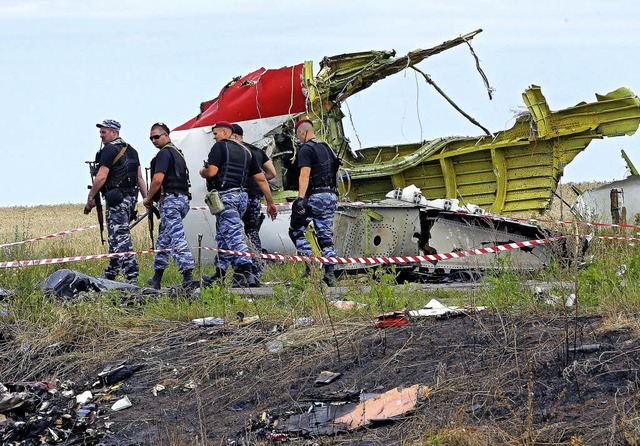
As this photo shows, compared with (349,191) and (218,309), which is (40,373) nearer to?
(218,309)

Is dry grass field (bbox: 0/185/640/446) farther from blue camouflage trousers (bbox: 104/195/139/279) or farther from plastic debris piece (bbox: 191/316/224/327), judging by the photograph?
blue camouflage trousers (bbox: 104/195/139/279)

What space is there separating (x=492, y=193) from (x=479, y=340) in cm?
856

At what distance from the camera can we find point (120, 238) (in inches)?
518

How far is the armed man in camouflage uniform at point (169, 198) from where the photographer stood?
1198 centimetres

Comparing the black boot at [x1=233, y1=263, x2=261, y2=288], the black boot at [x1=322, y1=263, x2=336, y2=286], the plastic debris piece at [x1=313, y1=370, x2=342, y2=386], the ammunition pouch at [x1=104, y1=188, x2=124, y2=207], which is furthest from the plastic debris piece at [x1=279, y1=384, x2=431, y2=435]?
the ammunition pouch at [x1=104, y1=188, x2=124, y2=207]

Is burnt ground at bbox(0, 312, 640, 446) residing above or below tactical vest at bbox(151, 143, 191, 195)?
below

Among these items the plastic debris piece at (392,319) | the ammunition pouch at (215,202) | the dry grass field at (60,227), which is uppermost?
the ammunition pouch at (215,202)

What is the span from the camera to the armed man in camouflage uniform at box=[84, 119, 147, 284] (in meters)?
13.0

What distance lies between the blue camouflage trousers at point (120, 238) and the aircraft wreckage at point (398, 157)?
1595 millimetres

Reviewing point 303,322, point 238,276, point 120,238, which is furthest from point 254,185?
point 303,322

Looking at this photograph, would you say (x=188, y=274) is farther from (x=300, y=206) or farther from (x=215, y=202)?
(x=300, y=206)

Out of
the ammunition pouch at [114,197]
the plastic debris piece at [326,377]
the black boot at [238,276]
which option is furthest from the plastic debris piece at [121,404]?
the ammunition pouch at [114,197]

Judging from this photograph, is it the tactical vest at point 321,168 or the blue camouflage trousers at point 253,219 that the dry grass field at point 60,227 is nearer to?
the blue camouflage trousers at point 253,219

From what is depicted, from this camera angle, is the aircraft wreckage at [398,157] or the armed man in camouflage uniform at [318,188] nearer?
the armed man in camouflage uniform at [318,188]
